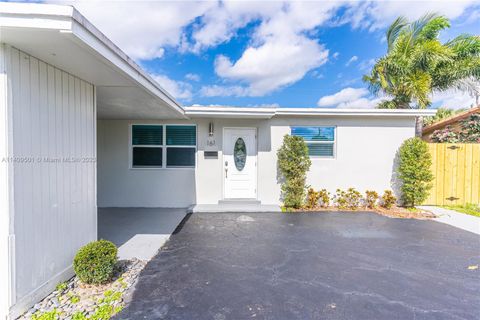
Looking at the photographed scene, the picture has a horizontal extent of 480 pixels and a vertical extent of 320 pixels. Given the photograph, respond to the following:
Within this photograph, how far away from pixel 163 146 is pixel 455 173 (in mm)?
8308

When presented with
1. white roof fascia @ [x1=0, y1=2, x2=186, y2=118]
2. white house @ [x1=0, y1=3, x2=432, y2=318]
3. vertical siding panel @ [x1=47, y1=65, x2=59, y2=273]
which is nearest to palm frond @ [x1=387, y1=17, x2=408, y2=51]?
white house @ [x1=0, y1=3, x2=432, y2=318]

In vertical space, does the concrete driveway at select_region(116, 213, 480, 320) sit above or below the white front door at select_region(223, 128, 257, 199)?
below

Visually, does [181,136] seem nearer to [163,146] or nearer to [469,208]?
[163,146]

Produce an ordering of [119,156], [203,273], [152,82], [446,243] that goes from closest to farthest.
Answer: [203,273]
[152,82]
[446,243]
[119,156]

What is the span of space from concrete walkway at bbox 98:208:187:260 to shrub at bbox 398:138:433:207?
5952 millimetres

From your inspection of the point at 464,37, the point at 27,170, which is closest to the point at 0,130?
the point at 27,170

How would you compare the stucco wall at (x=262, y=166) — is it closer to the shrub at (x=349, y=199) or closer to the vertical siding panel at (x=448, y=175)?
the shrub at (x=349, y=199)

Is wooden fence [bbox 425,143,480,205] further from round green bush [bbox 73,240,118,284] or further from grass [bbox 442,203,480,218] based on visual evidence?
round green bush [bbox 73,240,118,284]

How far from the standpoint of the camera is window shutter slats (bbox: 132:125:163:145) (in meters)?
6.58

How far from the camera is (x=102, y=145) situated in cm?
652

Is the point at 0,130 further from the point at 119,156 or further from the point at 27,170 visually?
the point at 119,156

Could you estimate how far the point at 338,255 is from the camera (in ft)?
11.4

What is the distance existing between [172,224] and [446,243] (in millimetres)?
5140

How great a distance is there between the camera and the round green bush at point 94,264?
2.53 meters
